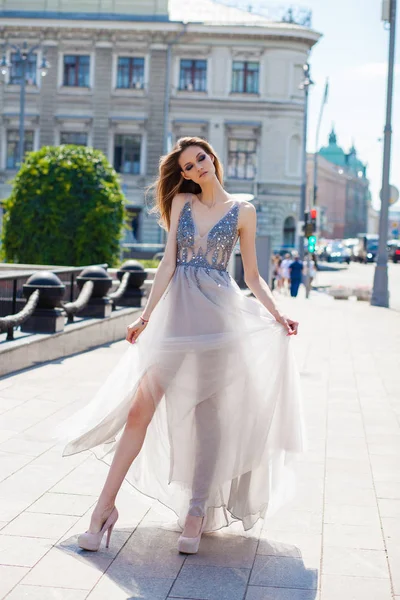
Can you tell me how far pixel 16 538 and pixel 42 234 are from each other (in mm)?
16782

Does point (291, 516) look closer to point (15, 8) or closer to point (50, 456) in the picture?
point (50, 456)

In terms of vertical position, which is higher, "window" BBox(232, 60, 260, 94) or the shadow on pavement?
"window" BBox(232, 60, 260, 94)

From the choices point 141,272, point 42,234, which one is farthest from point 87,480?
point 42,234

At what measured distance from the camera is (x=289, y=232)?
188 feet

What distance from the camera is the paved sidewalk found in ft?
14.1

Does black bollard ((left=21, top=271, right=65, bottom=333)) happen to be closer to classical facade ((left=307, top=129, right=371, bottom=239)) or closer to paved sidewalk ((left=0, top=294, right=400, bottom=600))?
paved sidewalk ((left=0, top=294, right=400, bottom=600))

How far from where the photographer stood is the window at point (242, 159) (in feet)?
182

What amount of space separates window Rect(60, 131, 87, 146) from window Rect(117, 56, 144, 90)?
3.15m

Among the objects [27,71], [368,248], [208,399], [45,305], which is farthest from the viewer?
[368,248]

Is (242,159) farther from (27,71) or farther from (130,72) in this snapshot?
(27,71)

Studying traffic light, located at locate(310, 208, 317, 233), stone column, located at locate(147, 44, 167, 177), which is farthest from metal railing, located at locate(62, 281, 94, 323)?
stone column, located at locate(147, 44, 167, 177)

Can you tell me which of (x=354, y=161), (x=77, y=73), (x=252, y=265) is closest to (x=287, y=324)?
(x=252, y=265)

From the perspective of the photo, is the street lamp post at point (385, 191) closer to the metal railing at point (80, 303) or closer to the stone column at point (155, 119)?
the metal railing at point (80, 303)

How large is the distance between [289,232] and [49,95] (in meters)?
14.4
